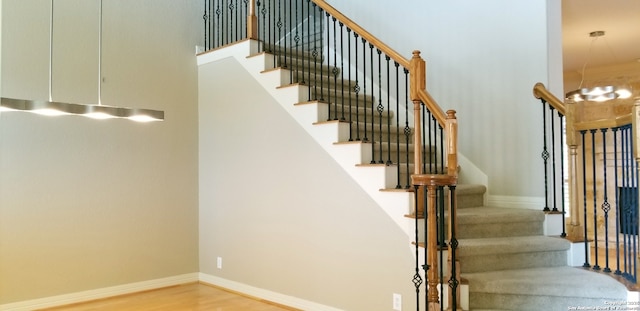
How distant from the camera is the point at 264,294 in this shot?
17.4 ft

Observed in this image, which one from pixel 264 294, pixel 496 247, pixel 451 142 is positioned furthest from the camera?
pixel 264 294

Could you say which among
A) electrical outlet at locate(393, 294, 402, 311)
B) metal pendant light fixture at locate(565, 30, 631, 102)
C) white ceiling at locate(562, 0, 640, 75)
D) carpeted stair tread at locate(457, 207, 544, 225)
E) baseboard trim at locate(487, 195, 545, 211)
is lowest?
electrical outlet at locate(393, 294, 402, 311)

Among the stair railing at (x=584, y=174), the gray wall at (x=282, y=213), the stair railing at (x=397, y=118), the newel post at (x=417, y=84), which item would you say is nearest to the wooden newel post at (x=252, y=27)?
the stair railing at (x=397, y=118)

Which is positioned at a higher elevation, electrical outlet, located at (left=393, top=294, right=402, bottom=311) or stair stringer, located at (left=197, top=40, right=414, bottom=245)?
stair stringer, located at (left=197, top=40, right=414, bottom=245)

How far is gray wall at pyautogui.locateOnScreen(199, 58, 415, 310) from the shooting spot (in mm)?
4273

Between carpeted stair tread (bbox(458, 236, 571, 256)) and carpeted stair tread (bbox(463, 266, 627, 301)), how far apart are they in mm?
178

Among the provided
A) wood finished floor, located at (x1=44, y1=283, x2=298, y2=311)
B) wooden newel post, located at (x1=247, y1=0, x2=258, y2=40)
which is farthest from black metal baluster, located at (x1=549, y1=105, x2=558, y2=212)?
wooden newel post, located at (x1=247, y1=0, x2=258, y2=40)

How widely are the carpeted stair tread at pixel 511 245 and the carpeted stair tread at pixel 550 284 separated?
178 mm

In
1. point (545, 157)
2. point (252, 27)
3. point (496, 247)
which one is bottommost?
point (496, 247)

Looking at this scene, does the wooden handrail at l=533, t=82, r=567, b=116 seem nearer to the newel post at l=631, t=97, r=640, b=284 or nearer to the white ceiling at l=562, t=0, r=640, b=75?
the newel post at l=631, t=97, r=640, b=284

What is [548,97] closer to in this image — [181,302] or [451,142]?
[451,142]

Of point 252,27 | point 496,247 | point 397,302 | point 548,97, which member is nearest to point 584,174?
point 548,97

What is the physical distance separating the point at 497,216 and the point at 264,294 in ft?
8.25

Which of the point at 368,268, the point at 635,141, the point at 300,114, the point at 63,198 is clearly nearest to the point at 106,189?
the point at 63,198
